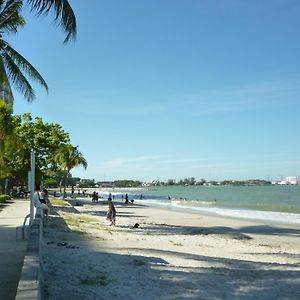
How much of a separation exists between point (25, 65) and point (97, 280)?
11.3m

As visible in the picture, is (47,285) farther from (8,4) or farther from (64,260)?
(8,4)

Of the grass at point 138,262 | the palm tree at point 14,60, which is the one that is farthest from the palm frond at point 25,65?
the grass at point 138,262

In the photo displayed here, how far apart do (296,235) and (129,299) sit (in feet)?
63.2

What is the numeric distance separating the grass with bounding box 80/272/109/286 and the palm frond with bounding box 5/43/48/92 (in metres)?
10.8

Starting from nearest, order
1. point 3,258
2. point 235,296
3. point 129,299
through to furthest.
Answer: point 129,299
point 235,296
point 3,258

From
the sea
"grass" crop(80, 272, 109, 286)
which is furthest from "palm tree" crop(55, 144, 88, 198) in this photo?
"grass" crop(80, 272, 109, 286)

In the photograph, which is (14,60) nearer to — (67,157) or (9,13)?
(9,13)

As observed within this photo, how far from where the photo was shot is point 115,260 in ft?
33.3

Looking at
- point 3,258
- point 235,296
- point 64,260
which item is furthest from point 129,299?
point 3,258

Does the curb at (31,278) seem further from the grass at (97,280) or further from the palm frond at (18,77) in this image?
the palm frond at (18,77)

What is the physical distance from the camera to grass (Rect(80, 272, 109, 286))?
303 inches

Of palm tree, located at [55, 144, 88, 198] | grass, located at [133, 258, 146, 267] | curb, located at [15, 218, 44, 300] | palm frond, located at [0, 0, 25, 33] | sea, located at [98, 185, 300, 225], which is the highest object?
palm frond, located at [0, 0, 25, 33]

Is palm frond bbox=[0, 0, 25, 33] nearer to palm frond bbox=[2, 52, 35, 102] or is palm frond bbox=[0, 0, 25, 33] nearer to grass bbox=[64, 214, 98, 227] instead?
palm frond bbox=[2, 52, 35, 102]

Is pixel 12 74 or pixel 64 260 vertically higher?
pixel 12 74
